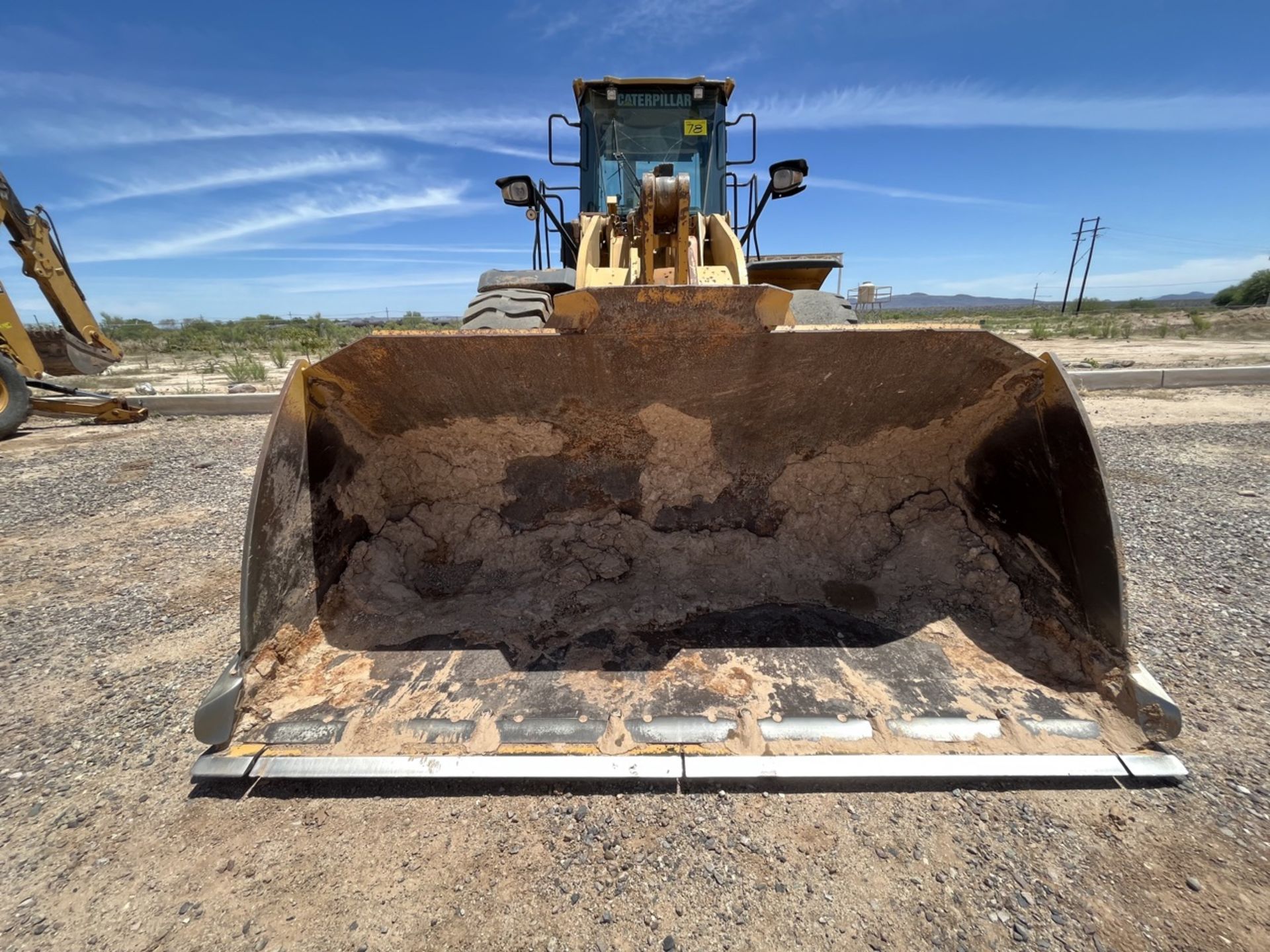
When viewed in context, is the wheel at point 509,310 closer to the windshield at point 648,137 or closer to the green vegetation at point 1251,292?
the windshield at point 648,137

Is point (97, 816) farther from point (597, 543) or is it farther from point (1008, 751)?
point (1008, 751)

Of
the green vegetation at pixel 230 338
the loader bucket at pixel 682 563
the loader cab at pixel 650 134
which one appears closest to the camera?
the loader bucket at pixel 682 563

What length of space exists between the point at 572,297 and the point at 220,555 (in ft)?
10.2

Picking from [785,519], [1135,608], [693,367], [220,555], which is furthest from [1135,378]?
[220,555]

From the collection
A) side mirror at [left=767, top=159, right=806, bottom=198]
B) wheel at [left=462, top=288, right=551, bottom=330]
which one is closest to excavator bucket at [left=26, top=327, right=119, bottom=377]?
wheel at [left=462, top=288, right=551, bottom=330]

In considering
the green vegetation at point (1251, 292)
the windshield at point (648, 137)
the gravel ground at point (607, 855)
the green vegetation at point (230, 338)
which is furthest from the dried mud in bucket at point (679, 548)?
the green vegetation at point (1251, 292)

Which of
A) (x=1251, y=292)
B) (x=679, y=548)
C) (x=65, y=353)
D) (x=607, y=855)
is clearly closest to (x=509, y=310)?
(x=679, y=548)

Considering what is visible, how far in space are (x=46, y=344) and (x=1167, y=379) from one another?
53.9ft

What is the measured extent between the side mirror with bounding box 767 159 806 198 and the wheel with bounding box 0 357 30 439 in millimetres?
8783

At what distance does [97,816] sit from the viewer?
66.8 inches

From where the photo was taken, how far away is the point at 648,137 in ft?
15.7

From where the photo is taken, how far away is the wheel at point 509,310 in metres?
3.60

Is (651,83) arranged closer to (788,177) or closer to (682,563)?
(788,177)

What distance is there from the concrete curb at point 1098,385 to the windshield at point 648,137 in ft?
20.7
